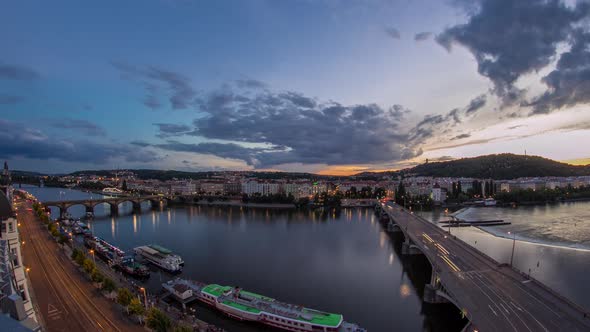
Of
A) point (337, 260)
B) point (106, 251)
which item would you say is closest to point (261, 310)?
point (337, 260)

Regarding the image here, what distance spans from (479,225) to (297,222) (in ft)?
49.4

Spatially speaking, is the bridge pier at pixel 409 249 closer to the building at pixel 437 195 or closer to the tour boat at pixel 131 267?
the tour boat at pixel 131 267

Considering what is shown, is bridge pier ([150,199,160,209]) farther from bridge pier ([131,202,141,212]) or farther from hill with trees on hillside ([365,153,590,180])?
hill with trees on hillside ([365,153,590,180])

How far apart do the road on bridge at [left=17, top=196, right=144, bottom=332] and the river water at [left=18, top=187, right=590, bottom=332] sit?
2731mm

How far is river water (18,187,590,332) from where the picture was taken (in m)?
9.44

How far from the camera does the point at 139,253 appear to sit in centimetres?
1444

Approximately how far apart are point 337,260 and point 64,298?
1095 centimetres

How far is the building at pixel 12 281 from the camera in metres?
2.87

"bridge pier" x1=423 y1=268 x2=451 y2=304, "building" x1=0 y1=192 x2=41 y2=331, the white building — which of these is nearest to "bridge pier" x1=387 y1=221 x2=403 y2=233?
"bridge pier" x1=423 y1=268 x2=451 y2=304

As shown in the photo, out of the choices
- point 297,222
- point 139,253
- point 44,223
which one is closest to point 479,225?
point 297,222

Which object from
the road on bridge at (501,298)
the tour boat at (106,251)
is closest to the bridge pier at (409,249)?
the road on bridge at (501,298)

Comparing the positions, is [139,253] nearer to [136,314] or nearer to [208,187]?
[136,314]

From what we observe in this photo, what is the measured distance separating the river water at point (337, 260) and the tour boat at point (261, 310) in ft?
1.11

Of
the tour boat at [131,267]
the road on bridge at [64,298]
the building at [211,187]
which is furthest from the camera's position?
the building at [211,187]
